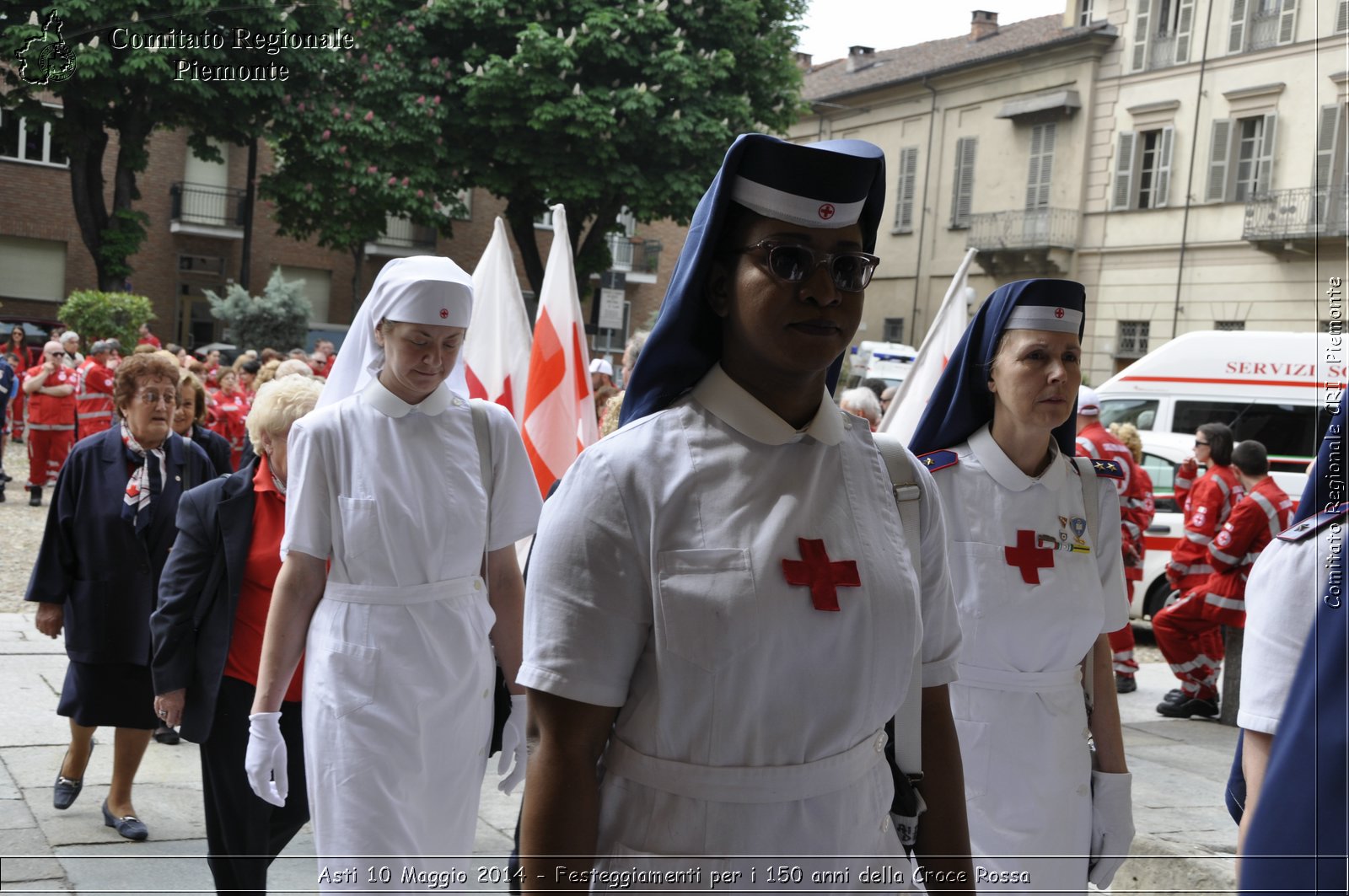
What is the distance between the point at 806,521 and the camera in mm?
1978

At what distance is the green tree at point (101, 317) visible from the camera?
18.0 meters

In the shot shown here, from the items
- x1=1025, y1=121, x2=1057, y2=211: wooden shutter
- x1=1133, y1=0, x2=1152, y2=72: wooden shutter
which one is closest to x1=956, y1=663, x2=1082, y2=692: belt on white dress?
x1=1133, y1=0, x2=1152, y2=72: wooden shutter

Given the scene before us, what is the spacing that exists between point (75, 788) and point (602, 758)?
448cm

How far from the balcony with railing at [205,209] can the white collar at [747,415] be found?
35278mm

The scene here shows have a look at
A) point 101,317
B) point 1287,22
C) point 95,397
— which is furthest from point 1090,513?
point 1287,22

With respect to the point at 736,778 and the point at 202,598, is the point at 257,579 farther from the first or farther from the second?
the point at 736,778

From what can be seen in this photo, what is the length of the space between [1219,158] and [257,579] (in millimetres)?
28207

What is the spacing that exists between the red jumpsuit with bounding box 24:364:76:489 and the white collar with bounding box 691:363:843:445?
1585 centimetres

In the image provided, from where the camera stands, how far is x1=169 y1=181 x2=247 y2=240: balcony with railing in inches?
1382

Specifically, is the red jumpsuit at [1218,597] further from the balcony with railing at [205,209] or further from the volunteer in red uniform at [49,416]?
the balcony with railing at [205,209]

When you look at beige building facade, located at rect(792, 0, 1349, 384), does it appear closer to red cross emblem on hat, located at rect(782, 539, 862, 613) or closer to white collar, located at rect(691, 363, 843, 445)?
white collar, located at rect(691, 363, 843, 445)

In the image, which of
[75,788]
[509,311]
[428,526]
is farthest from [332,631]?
[509,311]

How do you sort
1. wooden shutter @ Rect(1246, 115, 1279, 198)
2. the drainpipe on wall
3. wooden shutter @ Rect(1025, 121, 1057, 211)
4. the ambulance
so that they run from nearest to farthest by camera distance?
the ambulance, wooden shutter @ Rect(1246, 115, 1279, 198), the drainpipe on wall, wooden shutter @ Rect(1025, 121, 1057, 211)

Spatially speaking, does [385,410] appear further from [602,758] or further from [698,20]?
[698,20]
